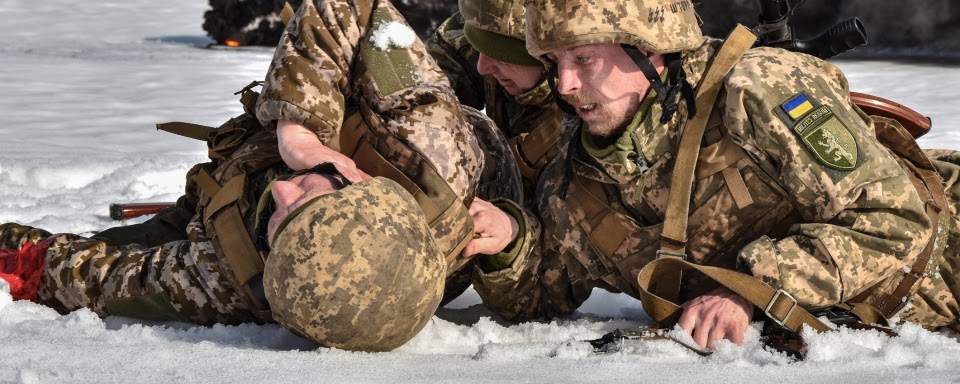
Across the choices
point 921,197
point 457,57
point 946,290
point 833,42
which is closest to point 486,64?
point 457,57

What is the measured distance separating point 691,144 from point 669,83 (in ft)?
0.64

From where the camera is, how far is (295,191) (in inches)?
118

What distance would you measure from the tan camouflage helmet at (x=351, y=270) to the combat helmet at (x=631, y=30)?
668mm

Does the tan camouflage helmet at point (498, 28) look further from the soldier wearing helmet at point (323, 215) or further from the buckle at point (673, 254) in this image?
the buckle at point (673, 254)

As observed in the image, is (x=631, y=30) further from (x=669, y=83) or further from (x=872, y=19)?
(x=872, y=19)

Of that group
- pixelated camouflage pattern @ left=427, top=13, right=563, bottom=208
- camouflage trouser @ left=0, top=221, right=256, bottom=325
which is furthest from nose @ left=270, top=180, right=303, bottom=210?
pixelated camouflage pattern @ left=427, top=13, right=563, bottom=208

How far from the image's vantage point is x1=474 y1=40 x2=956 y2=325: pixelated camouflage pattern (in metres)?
3.03

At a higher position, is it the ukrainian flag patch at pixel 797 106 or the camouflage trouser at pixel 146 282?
the ukrainian flag patch at pixel 797 106

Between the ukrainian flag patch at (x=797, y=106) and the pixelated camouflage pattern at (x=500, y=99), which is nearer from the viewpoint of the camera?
the ukrainian flag patch at (x=797, y=106)

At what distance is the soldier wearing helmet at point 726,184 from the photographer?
3033 millimetres

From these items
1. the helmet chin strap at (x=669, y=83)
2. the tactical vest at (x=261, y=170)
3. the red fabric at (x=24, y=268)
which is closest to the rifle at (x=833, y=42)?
the helmet chin strap at (x=669, y=83)

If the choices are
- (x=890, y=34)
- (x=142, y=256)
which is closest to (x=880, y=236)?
(x=142, y=256)

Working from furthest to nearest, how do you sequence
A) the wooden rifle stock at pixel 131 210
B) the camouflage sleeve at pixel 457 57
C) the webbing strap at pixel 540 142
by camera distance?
the wooden rifle stock at pixel 131 210 → the camouflage sleeve at pixel 457 57 → the webbing strap at pixel 540 142

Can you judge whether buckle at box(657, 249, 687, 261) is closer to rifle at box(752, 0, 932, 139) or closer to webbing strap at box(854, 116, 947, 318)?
webbing strap at box(854, 116, 947, 318)
